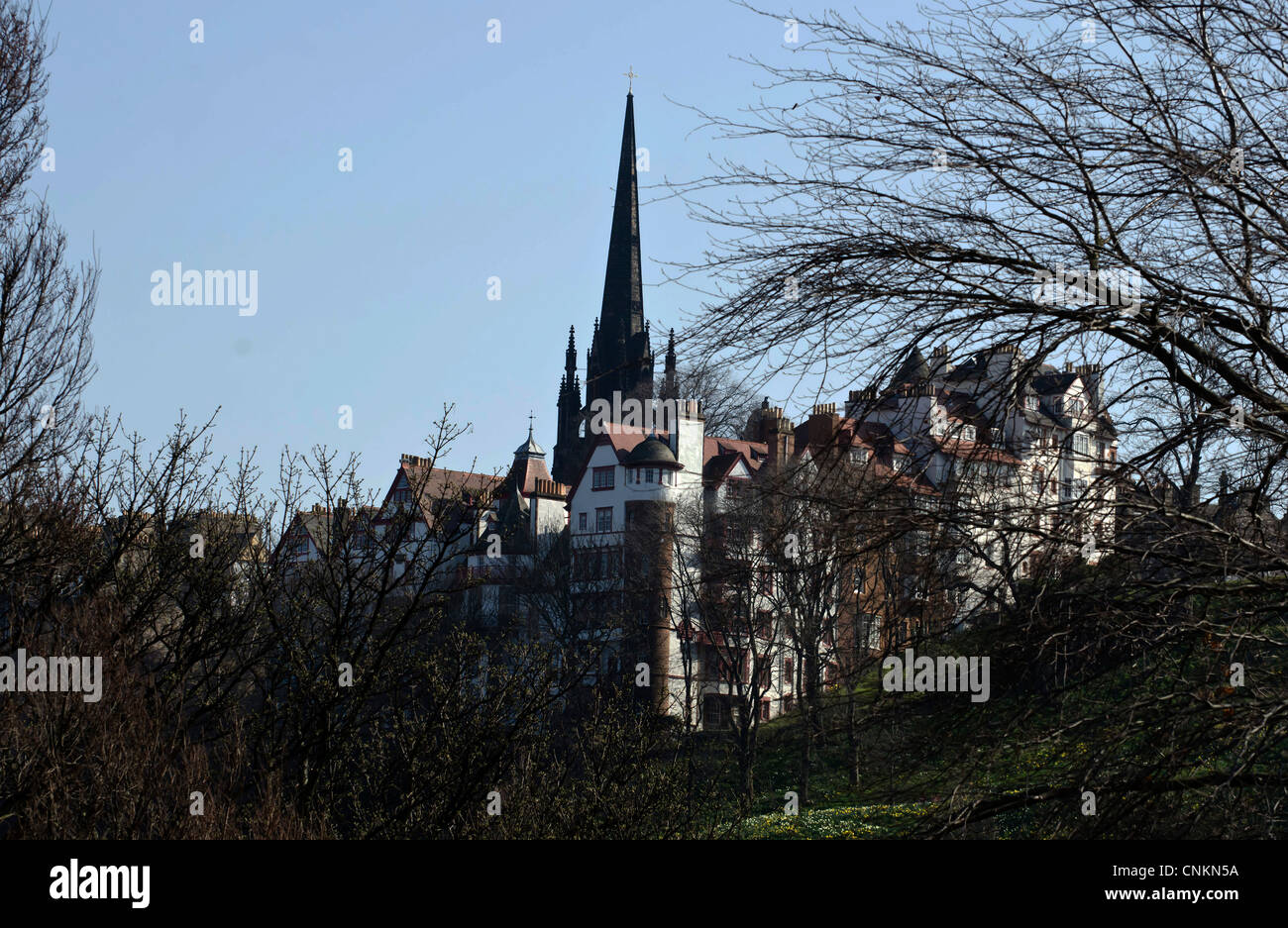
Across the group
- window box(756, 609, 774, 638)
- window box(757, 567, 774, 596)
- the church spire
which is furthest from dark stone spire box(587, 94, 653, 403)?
window box(757, 567, 774, 596)

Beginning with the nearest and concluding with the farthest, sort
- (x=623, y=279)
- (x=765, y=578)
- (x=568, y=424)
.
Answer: (x=765, y=578)
(x=568, y=424)
(x=623, y=279)

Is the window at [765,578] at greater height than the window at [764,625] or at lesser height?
lesser

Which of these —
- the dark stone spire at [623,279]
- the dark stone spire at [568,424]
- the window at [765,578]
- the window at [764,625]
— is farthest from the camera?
the dark stone spire at [623,279]

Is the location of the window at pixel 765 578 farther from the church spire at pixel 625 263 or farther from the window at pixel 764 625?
the church spire at pixel 625 263

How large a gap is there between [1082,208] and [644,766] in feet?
57.7

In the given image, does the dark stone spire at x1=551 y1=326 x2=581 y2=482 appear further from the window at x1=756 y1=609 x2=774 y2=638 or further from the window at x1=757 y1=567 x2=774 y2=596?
the window at x1=757 y1=567 x2=774 y2=596

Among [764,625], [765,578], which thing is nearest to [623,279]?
[764,625]

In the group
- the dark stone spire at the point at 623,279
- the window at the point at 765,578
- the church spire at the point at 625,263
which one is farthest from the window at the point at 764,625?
the church spire at the point at 625,263

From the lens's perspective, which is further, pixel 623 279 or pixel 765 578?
pixel 623 279

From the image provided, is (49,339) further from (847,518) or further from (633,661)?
(633,661)

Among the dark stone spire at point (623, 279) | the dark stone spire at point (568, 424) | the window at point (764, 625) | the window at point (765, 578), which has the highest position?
the dark stone spire at point (623, 279)

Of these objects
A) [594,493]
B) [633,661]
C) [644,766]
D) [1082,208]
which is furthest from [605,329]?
[1082,208]

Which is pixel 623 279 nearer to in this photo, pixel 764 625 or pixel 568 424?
pixel 568 424
